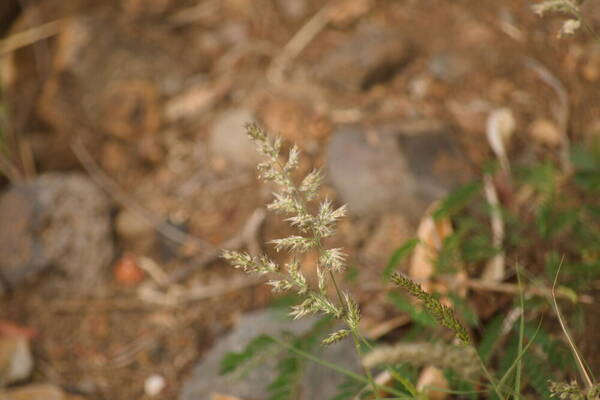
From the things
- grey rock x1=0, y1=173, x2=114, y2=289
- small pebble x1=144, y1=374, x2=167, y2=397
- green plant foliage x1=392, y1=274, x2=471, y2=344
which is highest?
green plant foliage x1=392, y1=274, x2=471, y2=344

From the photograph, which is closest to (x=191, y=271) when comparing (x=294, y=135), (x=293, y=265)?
(x=294, y=135)

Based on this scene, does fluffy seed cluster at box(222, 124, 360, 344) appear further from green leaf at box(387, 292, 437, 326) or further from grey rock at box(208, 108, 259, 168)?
grey rock at box(208, 108, 259, 168)

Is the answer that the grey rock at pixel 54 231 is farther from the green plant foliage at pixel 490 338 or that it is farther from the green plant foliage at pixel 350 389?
the green plant foliage at pixel 490 338

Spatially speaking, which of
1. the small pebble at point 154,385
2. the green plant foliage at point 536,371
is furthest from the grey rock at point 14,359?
the green plant foliage at point 536,371

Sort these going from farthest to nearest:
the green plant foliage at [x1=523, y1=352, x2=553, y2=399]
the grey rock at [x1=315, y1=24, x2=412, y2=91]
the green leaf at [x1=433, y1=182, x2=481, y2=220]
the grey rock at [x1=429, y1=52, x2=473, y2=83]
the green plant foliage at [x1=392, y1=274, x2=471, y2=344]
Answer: the grey rock at [x1=315, y1=24, x2=412, y2=91] → the grey rock at [x1=429, y1=52, x2=473, y2=83] → the green leaf at [x1=433, y1=182, x2=481, y2=220] → the green plant foliage at [x1=523, y1=352, x2=553, y2=399] → the green plant foliage at [x1=392, y1=274, x2=471, y2=344]

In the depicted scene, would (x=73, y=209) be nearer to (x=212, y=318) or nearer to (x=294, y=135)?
(x=212, y=318)

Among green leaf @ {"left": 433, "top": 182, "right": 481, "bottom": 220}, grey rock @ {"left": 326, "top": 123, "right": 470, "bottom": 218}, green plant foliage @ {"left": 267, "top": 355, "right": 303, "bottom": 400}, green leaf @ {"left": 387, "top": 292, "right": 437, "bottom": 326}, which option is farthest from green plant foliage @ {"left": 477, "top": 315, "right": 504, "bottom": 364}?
grey rock @ {"left": 326, "top": 123, "right": 470, "bottom": 218}
